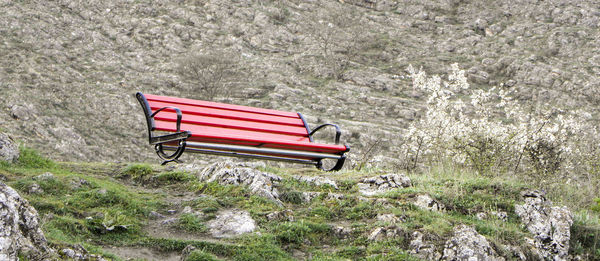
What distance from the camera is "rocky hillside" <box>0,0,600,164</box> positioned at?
70.0 ft

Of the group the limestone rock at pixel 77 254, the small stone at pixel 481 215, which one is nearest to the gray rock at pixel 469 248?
the small stone at pixel 481 215

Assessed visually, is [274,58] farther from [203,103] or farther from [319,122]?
[203,103]

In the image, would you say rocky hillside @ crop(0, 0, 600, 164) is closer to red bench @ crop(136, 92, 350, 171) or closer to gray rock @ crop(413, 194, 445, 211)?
red bench @ crop(136, 92, 350, 171)

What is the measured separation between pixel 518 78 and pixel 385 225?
27.4m

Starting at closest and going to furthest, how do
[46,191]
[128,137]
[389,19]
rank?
[46,191] < [128,137] < [389,19]

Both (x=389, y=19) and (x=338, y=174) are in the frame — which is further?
(x=389, y=19)

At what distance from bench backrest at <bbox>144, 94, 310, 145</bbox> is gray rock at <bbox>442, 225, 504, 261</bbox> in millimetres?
2285

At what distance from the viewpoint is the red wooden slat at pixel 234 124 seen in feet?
19.9

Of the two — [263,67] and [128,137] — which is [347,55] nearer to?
[263,67]

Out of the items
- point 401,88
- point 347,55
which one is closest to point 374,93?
point 401,88

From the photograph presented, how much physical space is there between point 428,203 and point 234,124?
264 centimetres

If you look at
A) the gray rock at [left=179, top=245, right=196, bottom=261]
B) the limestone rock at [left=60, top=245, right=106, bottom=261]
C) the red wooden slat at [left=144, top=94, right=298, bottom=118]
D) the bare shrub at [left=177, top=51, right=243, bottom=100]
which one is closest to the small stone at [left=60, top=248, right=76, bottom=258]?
the limestone rock at [left=60, top=245, right=106, bottom=261]

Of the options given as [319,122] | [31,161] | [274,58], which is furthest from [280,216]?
[274,58]

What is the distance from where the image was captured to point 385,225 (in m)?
5.79
